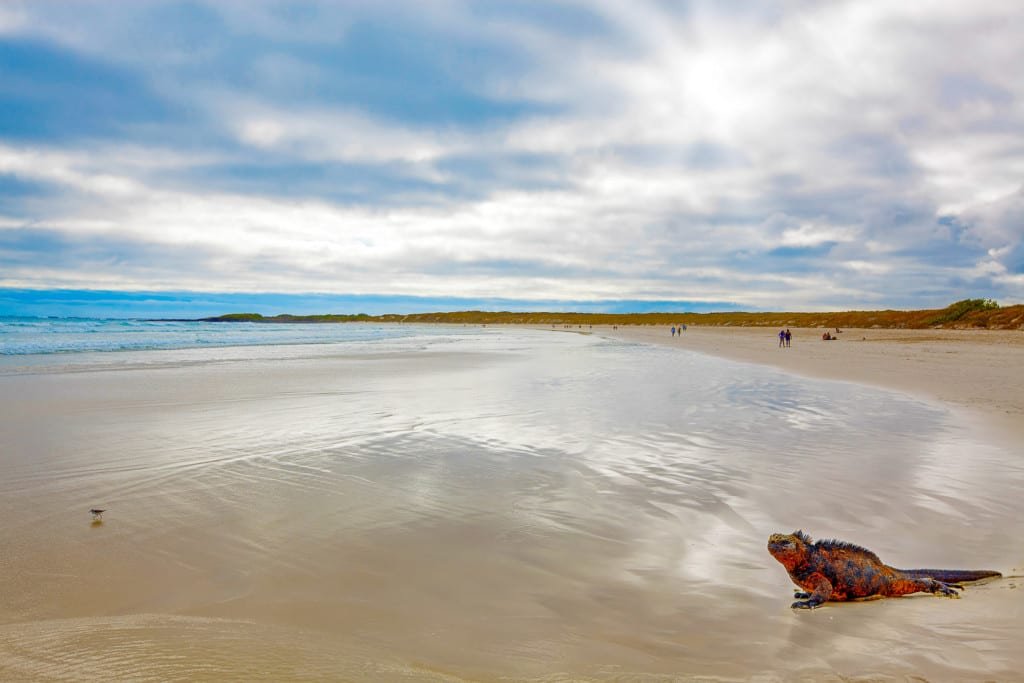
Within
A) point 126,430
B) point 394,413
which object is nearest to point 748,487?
point 394,413

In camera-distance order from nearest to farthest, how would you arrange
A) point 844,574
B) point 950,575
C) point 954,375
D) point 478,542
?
point 844,574, point 950,575, point 478,542, point 954,375

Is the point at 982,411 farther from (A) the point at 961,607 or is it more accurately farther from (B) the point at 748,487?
(A) the point at 961,607

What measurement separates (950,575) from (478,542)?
399 centimetres

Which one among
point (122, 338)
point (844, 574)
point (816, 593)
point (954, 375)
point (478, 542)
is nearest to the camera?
point (816, 593)

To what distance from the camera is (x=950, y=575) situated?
4.68 m

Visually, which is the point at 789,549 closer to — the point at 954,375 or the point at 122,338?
the point at 954,375

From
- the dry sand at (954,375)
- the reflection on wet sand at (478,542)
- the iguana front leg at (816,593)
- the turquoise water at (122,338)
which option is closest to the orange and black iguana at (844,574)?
the iguana front leg at (816,593)

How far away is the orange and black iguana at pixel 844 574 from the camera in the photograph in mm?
4457

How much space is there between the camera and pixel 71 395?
1547cm

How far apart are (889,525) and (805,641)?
3.10 meters

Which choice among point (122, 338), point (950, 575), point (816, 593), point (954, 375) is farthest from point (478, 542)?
point (122, 338)

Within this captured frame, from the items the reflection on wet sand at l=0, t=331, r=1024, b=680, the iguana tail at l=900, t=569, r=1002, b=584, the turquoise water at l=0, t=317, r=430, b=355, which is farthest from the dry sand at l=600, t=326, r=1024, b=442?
the turquoise water at l=0, t=317, r=430, b=355

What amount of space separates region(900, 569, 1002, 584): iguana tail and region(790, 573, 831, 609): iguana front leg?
831 millimetres

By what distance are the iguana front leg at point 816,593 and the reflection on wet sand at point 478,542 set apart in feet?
0.41
